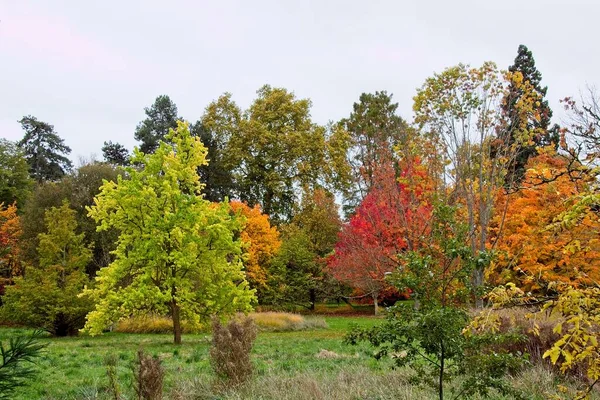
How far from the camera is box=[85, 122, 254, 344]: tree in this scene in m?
12.6

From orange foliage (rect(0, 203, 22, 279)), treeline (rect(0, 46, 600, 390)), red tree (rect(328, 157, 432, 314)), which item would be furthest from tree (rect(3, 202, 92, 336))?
red tree (rect(328, 157, 432, 314))

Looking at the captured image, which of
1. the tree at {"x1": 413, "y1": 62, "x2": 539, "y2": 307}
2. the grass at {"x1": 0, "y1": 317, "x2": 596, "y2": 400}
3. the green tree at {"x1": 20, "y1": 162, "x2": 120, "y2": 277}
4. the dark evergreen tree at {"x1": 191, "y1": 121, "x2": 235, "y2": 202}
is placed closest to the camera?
the grass at {"x1": 0, "y1": 317, "x2": 596, "y2": 400}

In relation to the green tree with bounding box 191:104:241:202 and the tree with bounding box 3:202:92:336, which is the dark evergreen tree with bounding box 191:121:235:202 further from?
the tree with bounding box 3:202:92:336

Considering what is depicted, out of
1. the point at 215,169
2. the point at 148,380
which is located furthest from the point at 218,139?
the point at 148,380

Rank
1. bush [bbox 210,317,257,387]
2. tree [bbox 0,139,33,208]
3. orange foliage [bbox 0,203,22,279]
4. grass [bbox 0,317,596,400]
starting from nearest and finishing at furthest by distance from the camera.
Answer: grass [bbox 0,317,596,400], bush [bbox 210,317,257,387], orange foliage [bbox 0,203,22,279], tree [bbox 0,139,33,208]

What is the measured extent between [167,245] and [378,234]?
394 inches

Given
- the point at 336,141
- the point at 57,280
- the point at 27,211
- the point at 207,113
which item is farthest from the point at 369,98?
the point at 57,280

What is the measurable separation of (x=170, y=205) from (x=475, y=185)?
8.04 meters

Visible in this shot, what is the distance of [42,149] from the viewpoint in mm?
40500

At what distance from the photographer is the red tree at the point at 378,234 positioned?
1700 cm

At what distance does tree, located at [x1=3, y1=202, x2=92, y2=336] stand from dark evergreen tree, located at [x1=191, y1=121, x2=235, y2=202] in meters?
16.6

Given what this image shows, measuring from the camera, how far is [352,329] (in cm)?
473

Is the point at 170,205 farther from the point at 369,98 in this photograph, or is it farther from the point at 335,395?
the point at 369,98

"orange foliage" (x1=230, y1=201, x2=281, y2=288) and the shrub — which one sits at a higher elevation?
"orange foliage" (x1=230, y1=201, x2=281, y2=288)
